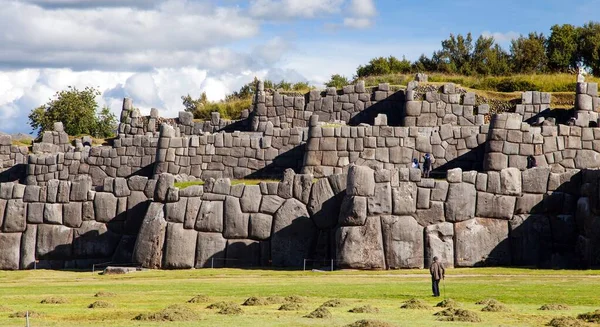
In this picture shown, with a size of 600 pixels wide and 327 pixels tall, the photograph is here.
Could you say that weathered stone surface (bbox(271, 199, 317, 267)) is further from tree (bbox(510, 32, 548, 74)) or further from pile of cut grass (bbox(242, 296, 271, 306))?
tree (bbox(510, 32, 548, 74))

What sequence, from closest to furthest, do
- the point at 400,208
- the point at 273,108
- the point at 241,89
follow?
the point at 400,208 < the point at 273,108 < the point at 241,89

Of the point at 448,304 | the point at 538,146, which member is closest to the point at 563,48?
the point at 538,146

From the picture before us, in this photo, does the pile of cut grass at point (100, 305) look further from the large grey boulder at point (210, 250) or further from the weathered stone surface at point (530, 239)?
Result: the weathered stone surface at point (530, 239)

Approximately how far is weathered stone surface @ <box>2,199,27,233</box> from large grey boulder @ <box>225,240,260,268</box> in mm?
8779

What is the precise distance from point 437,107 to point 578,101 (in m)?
6.53

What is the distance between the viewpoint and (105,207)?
51.4 meters

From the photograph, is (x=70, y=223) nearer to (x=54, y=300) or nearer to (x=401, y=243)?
(x=401, y=243)

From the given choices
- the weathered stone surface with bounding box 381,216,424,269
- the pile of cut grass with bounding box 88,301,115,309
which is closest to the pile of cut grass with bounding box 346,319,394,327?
the pile of cut grass with bounding box 88,301,115,309

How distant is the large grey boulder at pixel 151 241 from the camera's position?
47469 mm

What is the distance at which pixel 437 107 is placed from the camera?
62281mm

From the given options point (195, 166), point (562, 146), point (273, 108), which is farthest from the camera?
point (273, 108)

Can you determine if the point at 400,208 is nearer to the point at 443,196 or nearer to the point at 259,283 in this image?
the point at 443,196

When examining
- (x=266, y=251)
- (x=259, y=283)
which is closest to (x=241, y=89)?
(x=266, y=251)

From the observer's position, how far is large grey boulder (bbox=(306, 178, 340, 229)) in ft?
153
